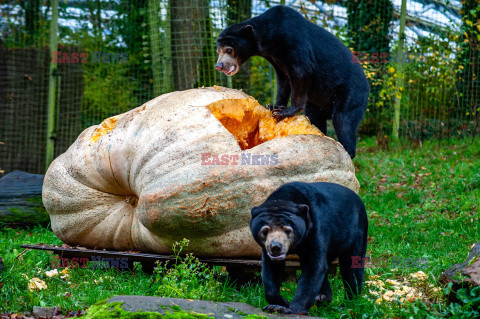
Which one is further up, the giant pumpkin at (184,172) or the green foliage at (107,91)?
the green foliage at (107,91)

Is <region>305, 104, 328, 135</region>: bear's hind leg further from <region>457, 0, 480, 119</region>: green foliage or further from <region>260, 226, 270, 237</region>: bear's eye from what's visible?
<region>457, 0, 480, 119</region>: green foliage

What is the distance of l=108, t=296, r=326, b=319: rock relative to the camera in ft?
8.90

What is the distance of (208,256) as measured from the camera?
4.32 metres

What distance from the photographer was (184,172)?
415 cm

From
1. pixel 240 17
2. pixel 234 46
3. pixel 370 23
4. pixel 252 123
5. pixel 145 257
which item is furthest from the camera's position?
pixel 370 23

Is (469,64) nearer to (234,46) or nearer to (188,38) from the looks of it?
(188,38)

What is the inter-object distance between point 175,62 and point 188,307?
5.66 metres

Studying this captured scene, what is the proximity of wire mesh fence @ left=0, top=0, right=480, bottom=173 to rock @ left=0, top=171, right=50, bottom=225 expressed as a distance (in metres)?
1.98

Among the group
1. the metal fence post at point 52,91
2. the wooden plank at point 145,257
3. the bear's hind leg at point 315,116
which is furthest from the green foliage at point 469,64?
the wooden plank at point 145,257

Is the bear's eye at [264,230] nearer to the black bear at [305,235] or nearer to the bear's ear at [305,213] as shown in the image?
the black bear at [305,235]

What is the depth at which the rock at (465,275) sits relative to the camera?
330cm

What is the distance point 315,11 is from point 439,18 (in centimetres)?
274

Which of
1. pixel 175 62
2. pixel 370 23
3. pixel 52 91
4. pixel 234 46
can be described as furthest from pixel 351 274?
pixel 370 23

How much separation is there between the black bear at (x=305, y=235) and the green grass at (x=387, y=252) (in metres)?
0.30
